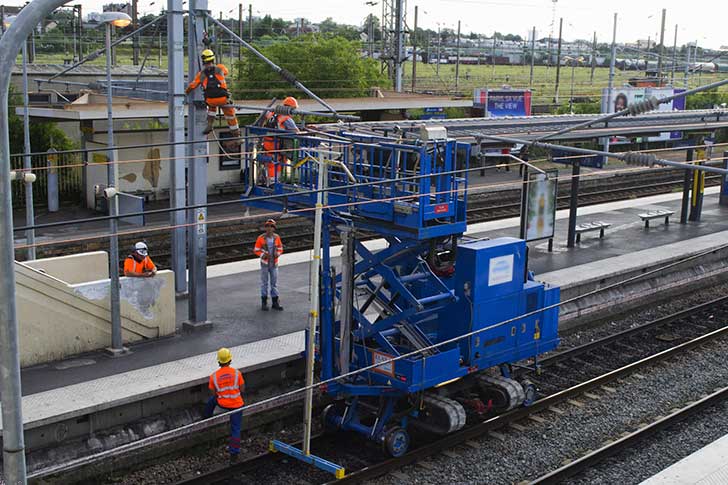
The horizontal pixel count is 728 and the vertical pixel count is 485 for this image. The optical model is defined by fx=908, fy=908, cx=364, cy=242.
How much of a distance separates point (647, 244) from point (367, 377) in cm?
1279

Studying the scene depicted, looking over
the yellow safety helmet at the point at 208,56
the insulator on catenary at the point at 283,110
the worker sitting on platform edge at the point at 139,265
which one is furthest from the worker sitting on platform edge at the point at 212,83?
the worker sitting on platform edge at the point at 139,265

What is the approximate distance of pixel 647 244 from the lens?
22.5m

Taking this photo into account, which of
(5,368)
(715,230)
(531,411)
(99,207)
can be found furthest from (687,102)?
(5,368)

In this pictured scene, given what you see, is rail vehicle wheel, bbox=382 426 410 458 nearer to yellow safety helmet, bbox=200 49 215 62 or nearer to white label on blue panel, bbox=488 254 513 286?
white label on blue panel, bbox=488 254 513 286

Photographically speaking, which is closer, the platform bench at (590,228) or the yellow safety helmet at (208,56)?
the yellow safety helmet at (208,56)

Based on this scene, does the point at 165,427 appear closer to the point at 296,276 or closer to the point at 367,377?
the point at 367,377

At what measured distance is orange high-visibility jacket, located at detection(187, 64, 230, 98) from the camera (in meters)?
13.7

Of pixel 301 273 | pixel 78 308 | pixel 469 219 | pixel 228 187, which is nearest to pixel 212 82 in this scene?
pixel 78 308

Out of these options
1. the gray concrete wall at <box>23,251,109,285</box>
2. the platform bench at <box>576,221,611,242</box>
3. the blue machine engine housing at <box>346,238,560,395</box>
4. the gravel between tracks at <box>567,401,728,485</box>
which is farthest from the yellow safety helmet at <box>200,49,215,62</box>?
the platform bench at <box>576,221,611,242</box>

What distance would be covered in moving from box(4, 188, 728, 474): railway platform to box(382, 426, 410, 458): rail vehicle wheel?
7.45 feet

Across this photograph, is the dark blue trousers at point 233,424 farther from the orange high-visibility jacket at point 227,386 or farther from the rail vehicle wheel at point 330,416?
the rail vehicle wheel at point 330,416

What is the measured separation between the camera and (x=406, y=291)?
11.8 m

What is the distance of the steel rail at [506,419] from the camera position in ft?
37.0

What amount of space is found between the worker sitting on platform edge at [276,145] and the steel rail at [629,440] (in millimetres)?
5539
